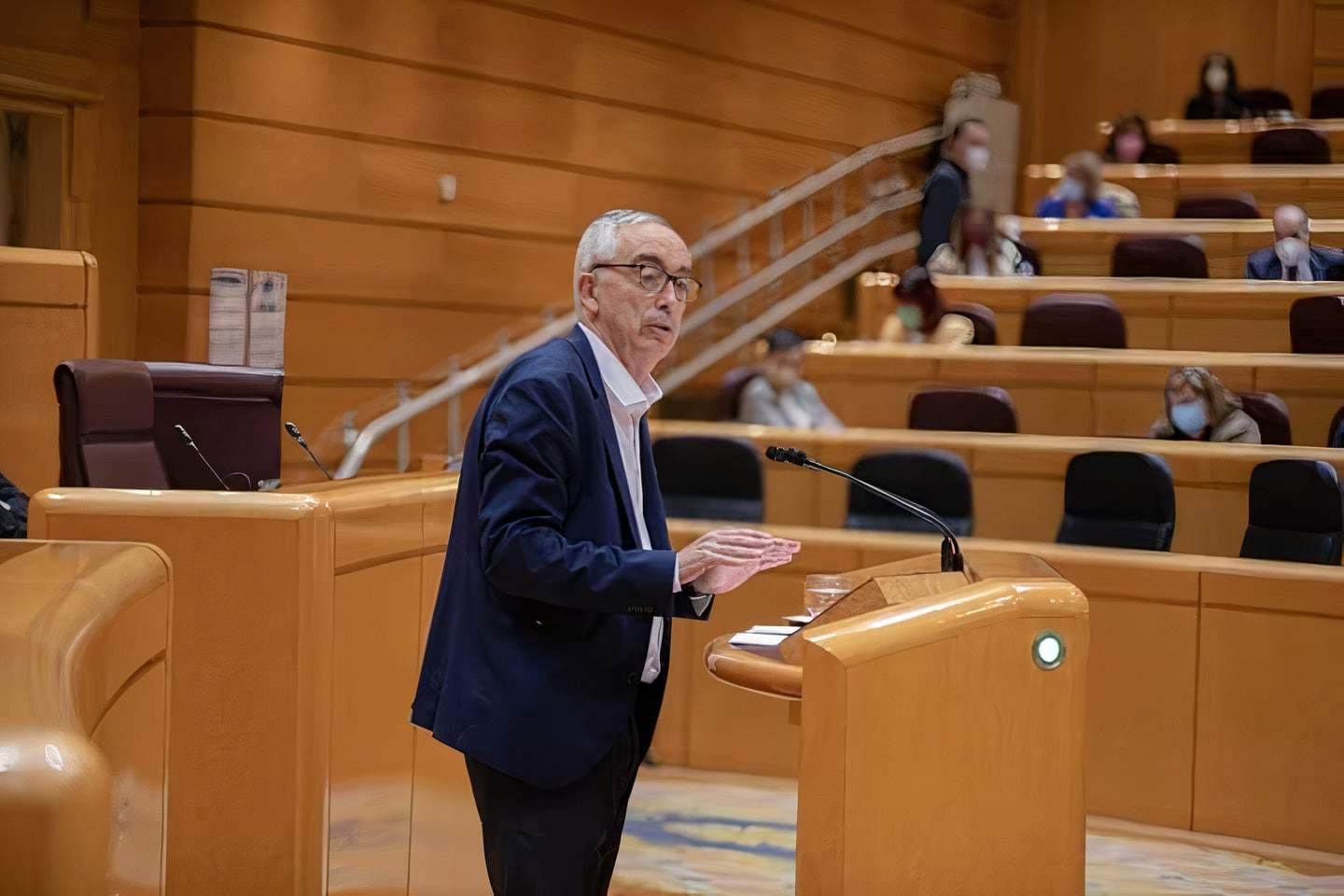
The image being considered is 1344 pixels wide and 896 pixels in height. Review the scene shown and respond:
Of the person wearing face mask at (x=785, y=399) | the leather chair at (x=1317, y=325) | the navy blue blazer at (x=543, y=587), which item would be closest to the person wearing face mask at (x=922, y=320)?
the person wearing face mask at (x=785, y=399)

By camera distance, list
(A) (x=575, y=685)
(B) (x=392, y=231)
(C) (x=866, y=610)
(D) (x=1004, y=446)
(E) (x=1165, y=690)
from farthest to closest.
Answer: (B) (x=392, y=231) < (D) (x=1004, y=446) < (E) (x=1165, y=690) < (C) (x=866, y=610) < (A) (x=575, y=685)

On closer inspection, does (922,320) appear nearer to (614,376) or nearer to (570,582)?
(614,376)

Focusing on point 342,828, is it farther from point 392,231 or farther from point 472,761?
point 392,231

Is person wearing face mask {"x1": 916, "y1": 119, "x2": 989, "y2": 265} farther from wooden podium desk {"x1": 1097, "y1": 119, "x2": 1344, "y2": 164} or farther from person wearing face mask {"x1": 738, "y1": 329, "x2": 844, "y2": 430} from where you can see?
wooden podium desk {"x1": 1097, "y1": 119, "x2": 1344, "y2": 164}

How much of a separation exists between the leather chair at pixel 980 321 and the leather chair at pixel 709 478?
1.44 m

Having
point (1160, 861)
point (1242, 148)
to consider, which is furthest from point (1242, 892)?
point (1242, 148)

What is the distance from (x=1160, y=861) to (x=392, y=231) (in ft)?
13.8

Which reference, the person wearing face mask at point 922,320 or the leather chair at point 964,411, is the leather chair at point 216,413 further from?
the person wearing face mask at point 922,320

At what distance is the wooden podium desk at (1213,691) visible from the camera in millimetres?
3818

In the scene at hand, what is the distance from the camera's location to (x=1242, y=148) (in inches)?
317

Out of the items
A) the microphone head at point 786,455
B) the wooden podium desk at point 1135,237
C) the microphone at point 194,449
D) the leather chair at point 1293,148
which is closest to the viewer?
the microphone head at point 786,455

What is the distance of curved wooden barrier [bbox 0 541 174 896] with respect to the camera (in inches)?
29.6

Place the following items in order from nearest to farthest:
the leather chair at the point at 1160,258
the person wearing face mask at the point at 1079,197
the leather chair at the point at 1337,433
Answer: the leather chair at the point at 1337,433 → the leather chair at the point at 1160,258 → the person wearing face mask at the point at 1079,197

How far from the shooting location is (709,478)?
4.71 meters
